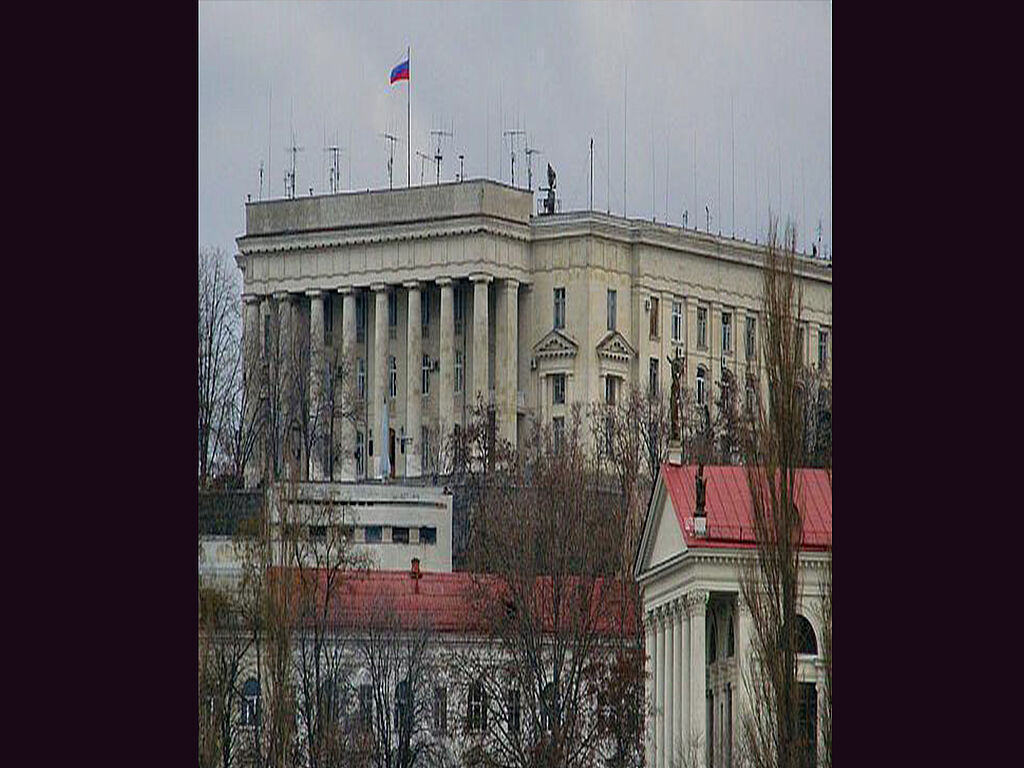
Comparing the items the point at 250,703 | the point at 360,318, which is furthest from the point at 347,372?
the point at 250,703

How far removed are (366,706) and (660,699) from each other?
4009 mm

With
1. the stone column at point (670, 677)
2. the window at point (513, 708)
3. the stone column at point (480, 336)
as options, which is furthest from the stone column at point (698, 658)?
the stone column at point (480, 336)

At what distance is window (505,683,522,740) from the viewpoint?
40.9 meters

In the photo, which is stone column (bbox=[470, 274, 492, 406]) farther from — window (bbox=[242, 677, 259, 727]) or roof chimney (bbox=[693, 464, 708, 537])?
roof chimney (bbox=[693, 464, 708, 537])

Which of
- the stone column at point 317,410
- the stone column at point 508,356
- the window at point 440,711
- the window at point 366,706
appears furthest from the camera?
the stone column at point 508,356

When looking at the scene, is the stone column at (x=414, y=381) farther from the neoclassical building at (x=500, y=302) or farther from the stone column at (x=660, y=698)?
the stone column at (x=660, y=698)

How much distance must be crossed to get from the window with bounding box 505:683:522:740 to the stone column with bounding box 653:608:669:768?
5.80ft

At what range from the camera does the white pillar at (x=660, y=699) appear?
130 feet

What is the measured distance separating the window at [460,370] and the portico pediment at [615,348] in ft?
10.1

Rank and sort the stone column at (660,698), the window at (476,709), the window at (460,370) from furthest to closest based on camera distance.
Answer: the window at (460,370) → the window at (476,709) → the stone column at (660,698)

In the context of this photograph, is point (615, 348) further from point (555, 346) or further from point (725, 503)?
point (725, 503)

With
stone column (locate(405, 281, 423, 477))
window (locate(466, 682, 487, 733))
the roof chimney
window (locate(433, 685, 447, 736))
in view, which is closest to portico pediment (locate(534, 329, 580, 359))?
stone column (locate(405, 281, 423, 477))
